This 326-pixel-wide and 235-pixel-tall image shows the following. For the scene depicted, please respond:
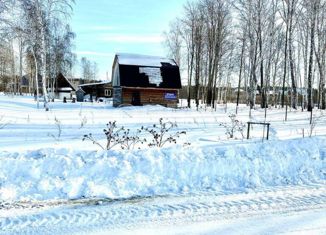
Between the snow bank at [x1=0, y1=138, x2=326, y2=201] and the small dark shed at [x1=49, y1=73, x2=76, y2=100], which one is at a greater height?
the small dark shed at [x1=49, y1=73, x2=76, y2=100]

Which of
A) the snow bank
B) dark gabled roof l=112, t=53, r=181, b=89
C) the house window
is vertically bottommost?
the snow bank

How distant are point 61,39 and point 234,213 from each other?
4055 centimetres

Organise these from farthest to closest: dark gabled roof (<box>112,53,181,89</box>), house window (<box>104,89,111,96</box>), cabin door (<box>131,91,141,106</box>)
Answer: house window (<box>104,89,111,96</box>)
cabin door (<box>131,91,141,106</box>)
dark gabled roof (<box>112,53,181,89</box>)

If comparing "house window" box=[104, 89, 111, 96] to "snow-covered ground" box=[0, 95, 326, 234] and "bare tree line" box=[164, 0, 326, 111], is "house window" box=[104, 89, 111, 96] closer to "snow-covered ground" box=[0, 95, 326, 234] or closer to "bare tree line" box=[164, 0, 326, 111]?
"bare tree line" box=[164, 0, 326, 111]

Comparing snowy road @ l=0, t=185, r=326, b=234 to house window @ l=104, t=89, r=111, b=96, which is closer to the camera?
snowy road @ l=0, t=185, r=326, b=234

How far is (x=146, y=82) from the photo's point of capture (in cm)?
3591

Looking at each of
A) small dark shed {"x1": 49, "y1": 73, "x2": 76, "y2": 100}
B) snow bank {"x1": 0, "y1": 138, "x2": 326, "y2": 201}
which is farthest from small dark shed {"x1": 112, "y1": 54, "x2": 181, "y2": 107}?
snow bank {"x1": 0, "y1": 138, "x2": 326, "y2": 201}

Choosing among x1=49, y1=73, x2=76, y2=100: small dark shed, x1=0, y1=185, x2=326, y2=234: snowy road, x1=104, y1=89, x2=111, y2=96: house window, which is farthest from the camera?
x1=104, y1=89, x2=111, y2=96: house window

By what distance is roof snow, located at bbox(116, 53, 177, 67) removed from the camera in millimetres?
36781

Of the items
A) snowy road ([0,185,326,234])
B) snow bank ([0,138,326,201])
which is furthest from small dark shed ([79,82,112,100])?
snowy road ([0,185,326,234])

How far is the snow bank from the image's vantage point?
6.10 metres

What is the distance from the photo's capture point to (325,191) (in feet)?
21.0

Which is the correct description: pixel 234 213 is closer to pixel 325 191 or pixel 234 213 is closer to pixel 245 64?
pixel 325 191

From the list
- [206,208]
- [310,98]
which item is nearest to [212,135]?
[206,208]
